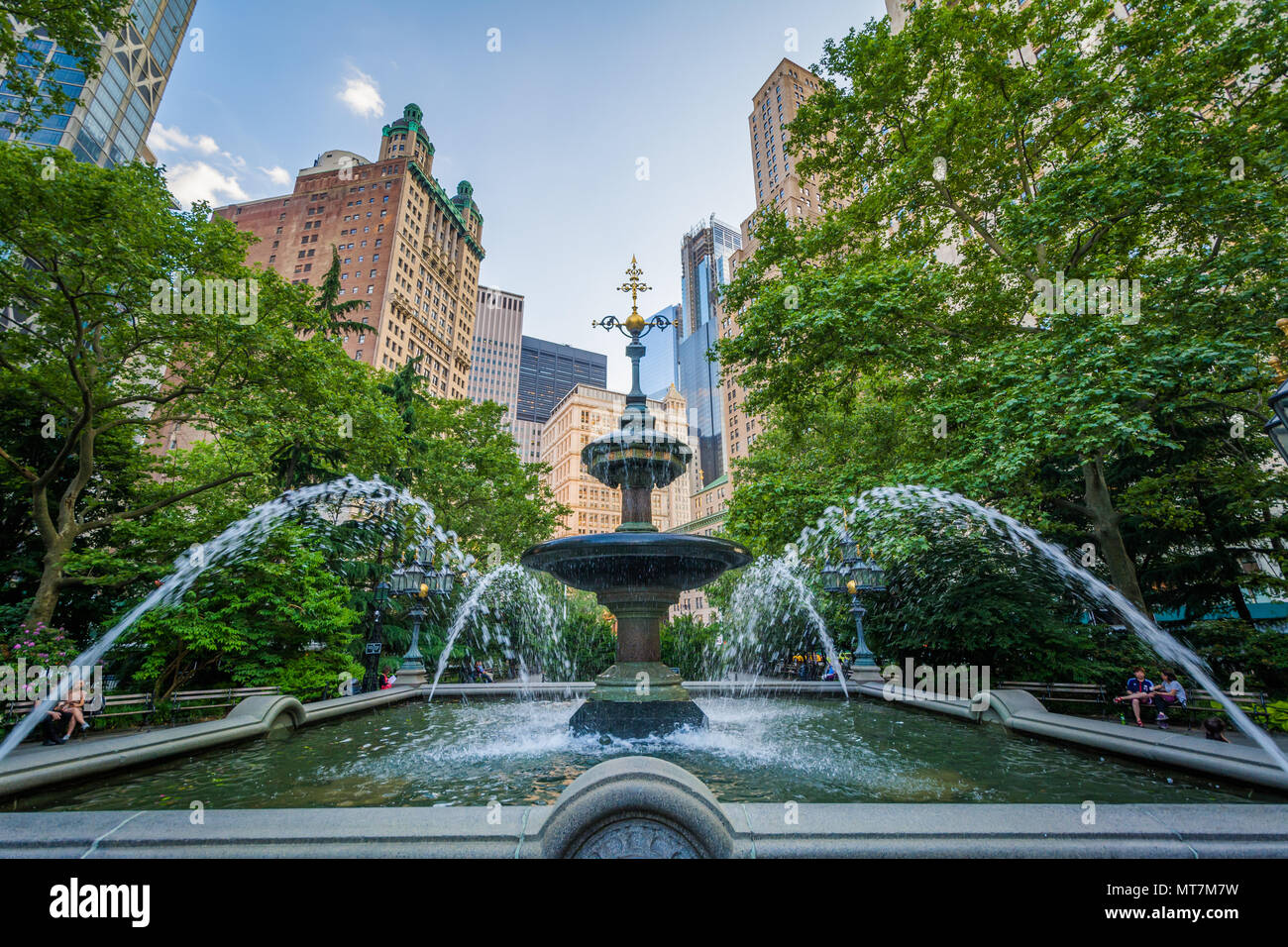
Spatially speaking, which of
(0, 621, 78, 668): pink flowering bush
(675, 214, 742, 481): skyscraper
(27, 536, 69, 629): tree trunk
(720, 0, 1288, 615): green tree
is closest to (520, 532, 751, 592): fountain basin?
(720, 0, 1288, 615): green tree

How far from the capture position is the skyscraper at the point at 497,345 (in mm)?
158000

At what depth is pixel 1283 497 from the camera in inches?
500

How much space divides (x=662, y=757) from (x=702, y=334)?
581ft

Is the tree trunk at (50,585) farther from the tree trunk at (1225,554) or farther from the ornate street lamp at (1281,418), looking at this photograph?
the tree trunk at (1225,554)

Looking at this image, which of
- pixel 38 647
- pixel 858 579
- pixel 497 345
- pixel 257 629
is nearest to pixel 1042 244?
pixel 858 579

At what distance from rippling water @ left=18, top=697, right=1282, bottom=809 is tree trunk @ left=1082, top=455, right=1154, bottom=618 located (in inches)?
359

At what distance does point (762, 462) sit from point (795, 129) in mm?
15659

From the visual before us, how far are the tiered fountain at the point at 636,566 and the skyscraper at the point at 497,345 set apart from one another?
499ft

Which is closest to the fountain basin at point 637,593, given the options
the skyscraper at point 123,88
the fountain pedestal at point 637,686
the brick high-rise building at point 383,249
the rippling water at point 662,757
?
the fountain pedestal at point 637,686

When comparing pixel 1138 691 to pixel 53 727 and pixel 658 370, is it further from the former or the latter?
pixel 658 370

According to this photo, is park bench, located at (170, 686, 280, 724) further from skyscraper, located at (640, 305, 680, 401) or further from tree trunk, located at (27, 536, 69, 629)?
skyscraper, located at (640, 305, 680, 401)

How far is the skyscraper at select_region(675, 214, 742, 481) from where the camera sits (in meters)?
162
